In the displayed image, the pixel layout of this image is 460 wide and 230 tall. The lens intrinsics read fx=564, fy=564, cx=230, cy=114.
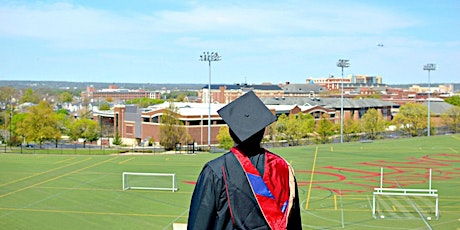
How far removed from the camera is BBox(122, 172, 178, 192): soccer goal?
25053 mm

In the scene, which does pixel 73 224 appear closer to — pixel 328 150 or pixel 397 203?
pixel 397 203

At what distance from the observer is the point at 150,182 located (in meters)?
27.1

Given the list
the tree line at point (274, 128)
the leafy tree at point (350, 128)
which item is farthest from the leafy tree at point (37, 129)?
the leafy tree at point (350, 128)

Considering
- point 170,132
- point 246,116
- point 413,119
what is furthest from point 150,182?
point 413,119

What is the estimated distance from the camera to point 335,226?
18234mm

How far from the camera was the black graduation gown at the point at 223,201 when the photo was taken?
3393 mm

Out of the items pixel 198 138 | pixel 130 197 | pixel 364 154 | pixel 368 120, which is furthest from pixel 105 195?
pixel 368 120

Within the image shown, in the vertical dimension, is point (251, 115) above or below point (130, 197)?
above

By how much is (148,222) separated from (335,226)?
6.32 meters

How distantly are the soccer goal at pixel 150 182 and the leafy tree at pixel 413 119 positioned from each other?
47553 millimetres

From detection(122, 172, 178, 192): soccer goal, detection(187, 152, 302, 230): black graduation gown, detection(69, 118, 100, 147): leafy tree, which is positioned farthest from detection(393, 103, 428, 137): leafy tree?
detection(187, 152, 302, 230): black graduation gown

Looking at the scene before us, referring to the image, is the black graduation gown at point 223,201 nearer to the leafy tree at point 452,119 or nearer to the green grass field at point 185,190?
the green grass field at point 185,190

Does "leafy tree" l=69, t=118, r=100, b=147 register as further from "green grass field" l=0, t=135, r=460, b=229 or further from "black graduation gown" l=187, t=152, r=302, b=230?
"black graduation gown" l=187, t=152, r=302, b=230

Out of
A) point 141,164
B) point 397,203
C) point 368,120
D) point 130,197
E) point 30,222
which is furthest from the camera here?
point 368,120
